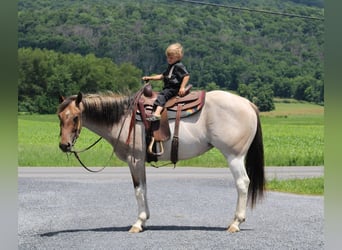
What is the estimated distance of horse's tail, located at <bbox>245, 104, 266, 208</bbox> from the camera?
713 cm

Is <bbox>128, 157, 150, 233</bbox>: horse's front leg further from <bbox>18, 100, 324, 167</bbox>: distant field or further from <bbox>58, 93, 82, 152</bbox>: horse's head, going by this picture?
<bbox>18, 100, 324, 167</bbox>: distant field

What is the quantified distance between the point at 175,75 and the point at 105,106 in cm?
95

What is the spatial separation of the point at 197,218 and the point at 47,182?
20.5 ft

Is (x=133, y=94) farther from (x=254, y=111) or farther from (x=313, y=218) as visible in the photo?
(x=313, y=218)

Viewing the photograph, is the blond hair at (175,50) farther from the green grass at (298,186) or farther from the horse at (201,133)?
the green grass at (298,186)

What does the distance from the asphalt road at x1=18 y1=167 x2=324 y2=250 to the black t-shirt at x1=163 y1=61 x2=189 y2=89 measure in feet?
5.83

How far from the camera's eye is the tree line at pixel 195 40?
17703mm

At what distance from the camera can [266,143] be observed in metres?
20.4

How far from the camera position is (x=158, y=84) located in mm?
13148

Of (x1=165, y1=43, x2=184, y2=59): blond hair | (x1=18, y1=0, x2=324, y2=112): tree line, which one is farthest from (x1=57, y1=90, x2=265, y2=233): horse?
(x1=18, y1=0, x2=324, y2=112): tree line

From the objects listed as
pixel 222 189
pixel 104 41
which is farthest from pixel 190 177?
pixel 104 41

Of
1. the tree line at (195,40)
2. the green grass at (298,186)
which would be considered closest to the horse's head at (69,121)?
the green grass at (298,186)

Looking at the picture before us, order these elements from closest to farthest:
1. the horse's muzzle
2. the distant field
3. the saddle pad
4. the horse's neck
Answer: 1. the horse's muzzle
2. the saddle pad
3. the horse's neck
4. the distant field

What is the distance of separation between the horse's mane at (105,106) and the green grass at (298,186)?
5767 mm
